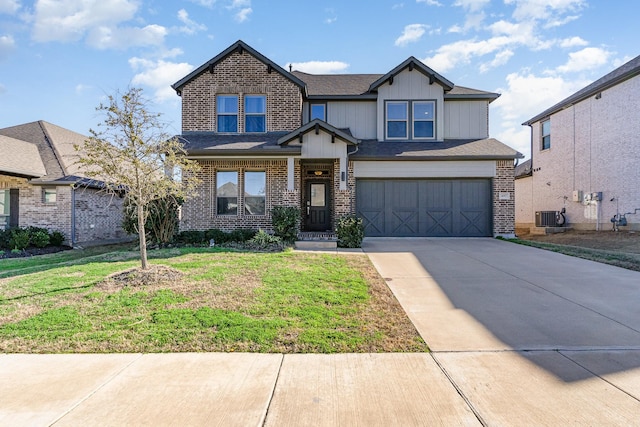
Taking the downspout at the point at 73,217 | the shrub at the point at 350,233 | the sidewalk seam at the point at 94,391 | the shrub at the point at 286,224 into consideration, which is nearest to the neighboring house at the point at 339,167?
the shrub at the point at 286,224

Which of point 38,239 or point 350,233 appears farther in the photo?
point 38,239

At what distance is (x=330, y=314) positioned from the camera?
4.43 meters

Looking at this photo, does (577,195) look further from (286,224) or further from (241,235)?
(241,235)

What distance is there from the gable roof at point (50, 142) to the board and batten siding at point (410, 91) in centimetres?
1187

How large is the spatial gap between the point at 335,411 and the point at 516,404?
138 centimetres

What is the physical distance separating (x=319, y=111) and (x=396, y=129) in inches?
126

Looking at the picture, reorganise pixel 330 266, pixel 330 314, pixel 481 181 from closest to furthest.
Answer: pixel 330 314, pixel 330 266, pixel 481 181

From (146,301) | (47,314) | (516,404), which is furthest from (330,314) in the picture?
(47,314)

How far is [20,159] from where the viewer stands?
12781 mm

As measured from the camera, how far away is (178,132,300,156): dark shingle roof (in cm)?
1132

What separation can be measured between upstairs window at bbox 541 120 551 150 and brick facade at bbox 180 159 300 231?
46.6ft

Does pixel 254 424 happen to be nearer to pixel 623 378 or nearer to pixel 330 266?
pixel 623 378

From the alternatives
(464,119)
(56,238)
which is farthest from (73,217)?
(464,119)

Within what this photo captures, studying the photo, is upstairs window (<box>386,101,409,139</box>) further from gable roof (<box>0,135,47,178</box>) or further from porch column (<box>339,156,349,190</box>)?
gable roof (<box>0,135,47,178</box>)
